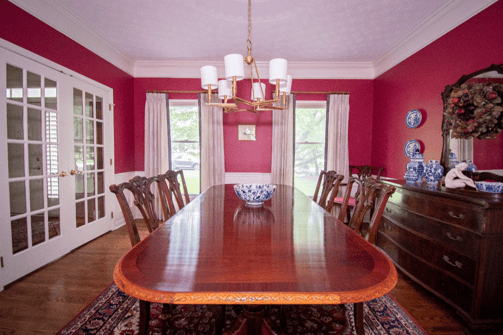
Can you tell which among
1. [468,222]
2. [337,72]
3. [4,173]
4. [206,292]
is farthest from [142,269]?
[337,72]

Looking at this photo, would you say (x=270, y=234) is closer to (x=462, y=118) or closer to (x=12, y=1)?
(x=462, y=118)

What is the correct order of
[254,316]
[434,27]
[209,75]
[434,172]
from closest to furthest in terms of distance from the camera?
[254,316] → [209,75] → [434,172] → [434,27]

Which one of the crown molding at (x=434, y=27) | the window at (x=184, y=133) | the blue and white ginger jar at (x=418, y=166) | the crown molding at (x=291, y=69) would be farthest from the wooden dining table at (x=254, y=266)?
the crown molding at (x=291, y=69)

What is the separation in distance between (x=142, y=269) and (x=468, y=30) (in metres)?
3.38

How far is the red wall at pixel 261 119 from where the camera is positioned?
13.5 ft

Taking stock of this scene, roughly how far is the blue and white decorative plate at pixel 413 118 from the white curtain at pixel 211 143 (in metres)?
2.79

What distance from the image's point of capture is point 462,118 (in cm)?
213

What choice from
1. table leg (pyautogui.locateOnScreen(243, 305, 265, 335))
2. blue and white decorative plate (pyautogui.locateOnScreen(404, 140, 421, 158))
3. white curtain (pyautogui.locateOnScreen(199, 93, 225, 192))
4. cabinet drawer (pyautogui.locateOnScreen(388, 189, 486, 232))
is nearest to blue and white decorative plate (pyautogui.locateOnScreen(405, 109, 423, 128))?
blue and white decorative plate (pyautogui.locateOnScreen(404, 140, 421, 158))

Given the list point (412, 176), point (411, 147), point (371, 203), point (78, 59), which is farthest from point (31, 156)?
point (411, 147)

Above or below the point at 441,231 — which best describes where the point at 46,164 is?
above

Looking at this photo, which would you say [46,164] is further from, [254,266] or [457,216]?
[457,216]

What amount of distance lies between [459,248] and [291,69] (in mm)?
3407

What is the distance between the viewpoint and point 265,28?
114 inches

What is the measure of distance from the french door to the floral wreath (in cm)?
403
